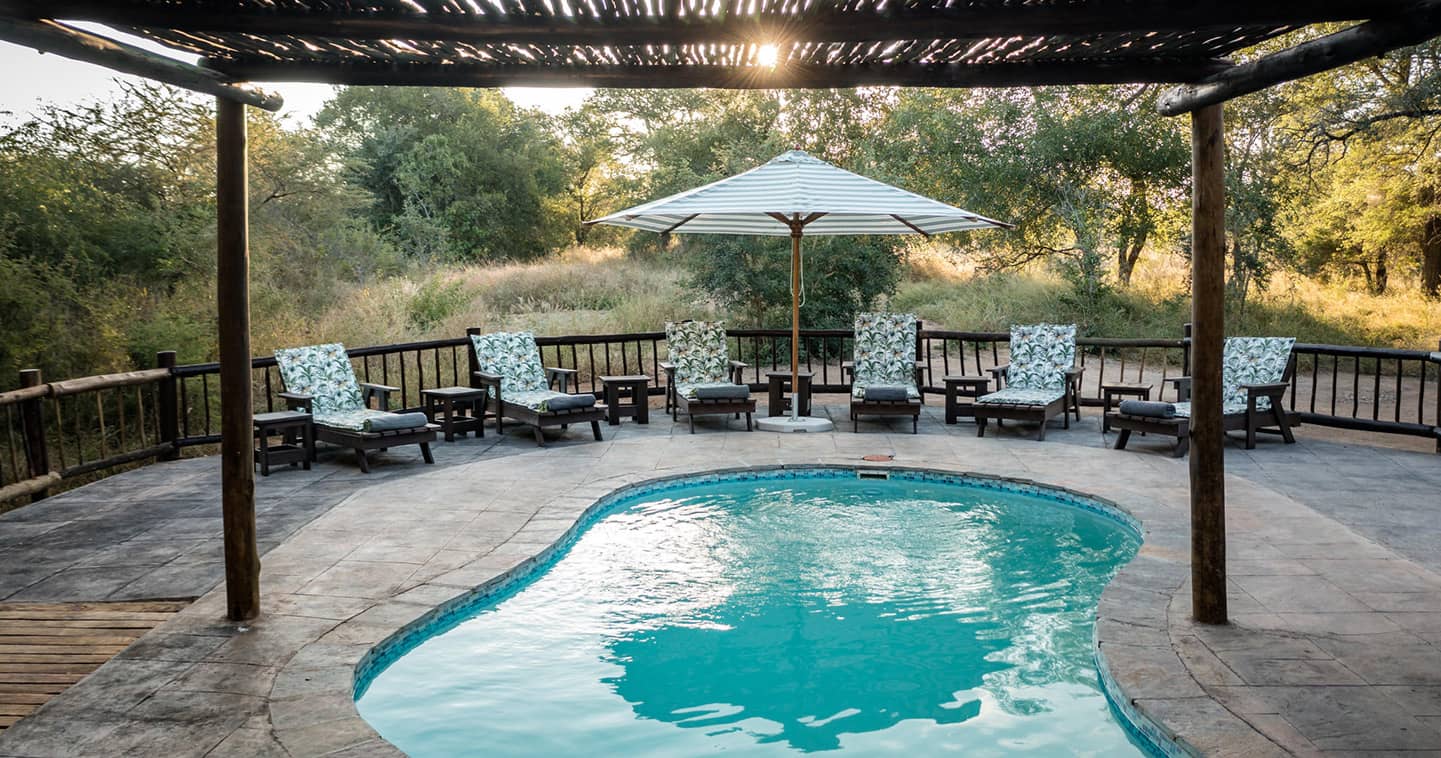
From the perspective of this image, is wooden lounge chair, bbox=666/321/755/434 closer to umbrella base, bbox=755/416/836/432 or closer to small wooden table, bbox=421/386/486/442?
umbrella base, bbox=755/416/836/432

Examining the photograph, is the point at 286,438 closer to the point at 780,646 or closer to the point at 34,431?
the point at 34,431

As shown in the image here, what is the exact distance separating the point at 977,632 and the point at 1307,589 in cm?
147

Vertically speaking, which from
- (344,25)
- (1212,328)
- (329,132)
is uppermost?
(329,132)

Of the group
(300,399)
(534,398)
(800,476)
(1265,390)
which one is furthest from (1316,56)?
(300,399)

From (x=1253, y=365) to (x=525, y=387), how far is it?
610 cm

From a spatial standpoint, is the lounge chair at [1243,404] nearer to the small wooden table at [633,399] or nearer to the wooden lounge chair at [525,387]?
the small wooden table at [633,399]

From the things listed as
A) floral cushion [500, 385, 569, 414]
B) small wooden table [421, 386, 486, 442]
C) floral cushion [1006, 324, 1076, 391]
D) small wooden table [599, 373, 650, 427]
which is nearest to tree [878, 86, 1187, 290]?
floral cushion [1006, 324, 1076, 391]

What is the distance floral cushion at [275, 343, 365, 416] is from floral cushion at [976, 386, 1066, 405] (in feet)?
17.0

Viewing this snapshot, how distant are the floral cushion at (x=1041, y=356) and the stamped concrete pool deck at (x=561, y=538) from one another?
592 millimetres

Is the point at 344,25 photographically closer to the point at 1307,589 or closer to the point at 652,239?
the point at 1307,589

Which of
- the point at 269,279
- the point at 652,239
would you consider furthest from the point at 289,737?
the point at 652,239

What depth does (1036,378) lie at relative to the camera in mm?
8812

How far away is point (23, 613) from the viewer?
419 cm

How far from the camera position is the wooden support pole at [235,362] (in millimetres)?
3969
